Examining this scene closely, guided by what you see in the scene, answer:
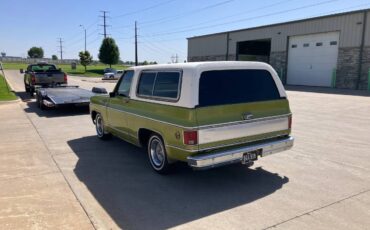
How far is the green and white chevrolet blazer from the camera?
4.57 metres

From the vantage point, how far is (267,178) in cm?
531

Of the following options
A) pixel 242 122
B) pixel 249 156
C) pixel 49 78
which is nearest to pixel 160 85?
pixel 242 122

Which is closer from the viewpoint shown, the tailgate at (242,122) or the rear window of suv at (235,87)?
the tailgate at (242,122)

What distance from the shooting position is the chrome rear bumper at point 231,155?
14.7 feet

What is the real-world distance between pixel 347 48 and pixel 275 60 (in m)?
8.32

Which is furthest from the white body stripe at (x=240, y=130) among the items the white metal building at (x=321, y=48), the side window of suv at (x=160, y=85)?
the white metal building at (x=321, y=48)

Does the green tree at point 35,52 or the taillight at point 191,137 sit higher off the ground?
the green tree at point 35,52

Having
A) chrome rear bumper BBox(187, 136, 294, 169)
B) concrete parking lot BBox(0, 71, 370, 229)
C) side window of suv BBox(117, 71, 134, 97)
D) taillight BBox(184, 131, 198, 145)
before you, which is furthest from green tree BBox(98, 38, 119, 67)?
taillight BBox(184, 131, 198, 145)

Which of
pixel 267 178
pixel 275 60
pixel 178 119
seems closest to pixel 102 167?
pixel 178 119

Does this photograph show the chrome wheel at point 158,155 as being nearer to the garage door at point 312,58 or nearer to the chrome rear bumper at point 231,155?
the chrome rear bumper at point 231,155

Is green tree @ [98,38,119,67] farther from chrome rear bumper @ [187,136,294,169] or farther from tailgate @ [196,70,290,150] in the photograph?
chrome rear bumper @ [187,136,294,169]

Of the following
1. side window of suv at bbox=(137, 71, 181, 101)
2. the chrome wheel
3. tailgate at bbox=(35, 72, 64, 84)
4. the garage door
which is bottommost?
the chrome wheel

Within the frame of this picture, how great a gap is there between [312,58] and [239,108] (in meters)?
27.3

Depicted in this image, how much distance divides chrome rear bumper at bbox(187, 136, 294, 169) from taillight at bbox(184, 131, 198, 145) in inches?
8.6
